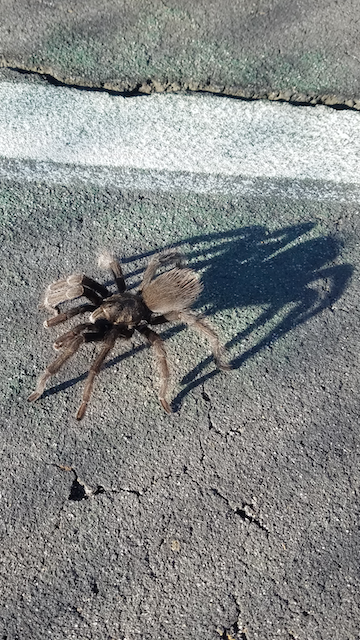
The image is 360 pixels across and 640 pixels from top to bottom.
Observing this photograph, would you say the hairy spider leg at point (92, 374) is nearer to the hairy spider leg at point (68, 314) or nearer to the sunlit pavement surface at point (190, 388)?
the sunlit pavement surface at point (190, 388)

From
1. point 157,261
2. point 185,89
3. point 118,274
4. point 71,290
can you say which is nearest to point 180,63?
point 185,89

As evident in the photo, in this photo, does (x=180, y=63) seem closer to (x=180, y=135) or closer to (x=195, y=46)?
(x=195, y=46)

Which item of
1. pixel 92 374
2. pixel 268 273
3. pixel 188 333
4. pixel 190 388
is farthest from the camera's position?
pixel 268 273

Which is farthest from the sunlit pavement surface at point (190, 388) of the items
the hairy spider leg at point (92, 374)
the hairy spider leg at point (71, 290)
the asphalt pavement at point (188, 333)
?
the hairy spider leg at point (71, 290)

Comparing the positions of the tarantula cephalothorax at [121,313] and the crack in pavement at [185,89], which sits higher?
the crack in pavement at [185,89]

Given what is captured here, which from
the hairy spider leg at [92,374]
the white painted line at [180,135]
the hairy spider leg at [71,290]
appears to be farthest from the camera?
the white painted line at [180,135]

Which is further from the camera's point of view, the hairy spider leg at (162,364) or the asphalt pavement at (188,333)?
the hairy spider leg at (162,364)

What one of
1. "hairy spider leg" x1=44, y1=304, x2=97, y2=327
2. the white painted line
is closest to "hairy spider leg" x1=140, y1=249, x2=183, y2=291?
"hairy spider leg" x1=44, y1=304, x2=97, y2=327
